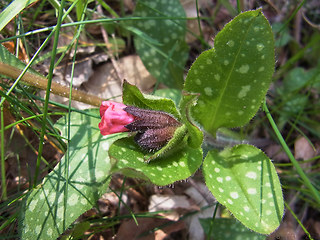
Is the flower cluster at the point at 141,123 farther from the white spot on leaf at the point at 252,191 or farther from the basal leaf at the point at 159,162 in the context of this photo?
the white spot on leaf at the point at 252,191

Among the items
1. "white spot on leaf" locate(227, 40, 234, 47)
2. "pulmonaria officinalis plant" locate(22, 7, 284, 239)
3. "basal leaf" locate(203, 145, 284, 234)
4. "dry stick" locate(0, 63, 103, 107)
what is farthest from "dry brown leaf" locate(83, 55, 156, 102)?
Result: "white spot on leaf" locate(227, 40, 234, 47)

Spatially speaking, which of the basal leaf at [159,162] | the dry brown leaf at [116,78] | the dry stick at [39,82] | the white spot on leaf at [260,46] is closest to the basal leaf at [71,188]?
the dry stick at [39,82]

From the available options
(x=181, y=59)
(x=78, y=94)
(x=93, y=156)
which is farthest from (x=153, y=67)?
(x=93, y=156)

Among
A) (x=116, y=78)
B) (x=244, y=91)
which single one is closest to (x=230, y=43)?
(x=244, y=91)

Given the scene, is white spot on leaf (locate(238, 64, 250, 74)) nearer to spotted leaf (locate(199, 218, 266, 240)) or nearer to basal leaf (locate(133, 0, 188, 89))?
basal leaf (locate(133, 0, 188, 89))

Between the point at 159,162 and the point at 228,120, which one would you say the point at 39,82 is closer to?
the point at 159,162

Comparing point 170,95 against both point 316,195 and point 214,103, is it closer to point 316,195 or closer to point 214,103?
point 214,103
